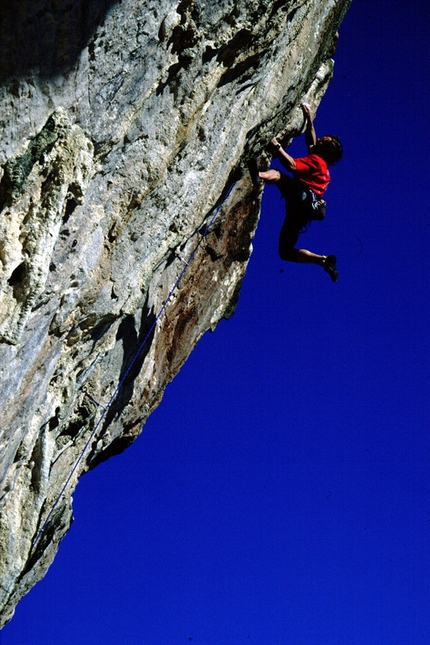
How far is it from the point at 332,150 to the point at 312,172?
446 mm

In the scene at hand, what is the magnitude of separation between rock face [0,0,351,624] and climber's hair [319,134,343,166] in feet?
2.13

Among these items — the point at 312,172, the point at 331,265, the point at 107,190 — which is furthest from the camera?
the point at 331,265

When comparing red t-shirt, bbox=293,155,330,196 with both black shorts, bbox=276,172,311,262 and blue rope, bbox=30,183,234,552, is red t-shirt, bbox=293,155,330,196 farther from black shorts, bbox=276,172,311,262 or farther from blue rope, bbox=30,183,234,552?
blue rope, bbox=30,183,234,552

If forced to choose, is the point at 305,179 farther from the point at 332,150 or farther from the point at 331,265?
the point at 331,265


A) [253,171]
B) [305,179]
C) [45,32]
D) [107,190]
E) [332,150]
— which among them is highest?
[332,150]

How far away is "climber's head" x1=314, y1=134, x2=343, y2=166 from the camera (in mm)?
9461

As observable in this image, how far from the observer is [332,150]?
9.48 m

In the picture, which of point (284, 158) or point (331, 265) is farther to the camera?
point (331, 265)

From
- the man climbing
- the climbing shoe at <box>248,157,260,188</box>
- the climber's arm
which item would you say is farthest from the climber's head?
the climbing shoe at <box>248,157,260,188</box>

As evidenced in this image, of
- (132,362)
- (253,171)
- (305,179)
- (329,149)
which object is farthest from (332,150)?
(132,362)

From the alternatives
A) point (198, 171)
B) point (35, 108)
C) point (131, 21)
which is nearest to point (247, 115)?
point (198, 171)

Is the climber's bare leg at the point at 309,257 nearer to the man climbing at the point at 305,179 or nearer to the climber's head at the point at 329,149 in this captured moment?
the man climbing at the point at 305,179

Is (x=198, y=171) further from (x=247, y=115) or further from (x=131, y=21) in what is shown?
(x=131, y=21)

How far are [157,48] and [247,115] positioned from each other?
8.52 ft
